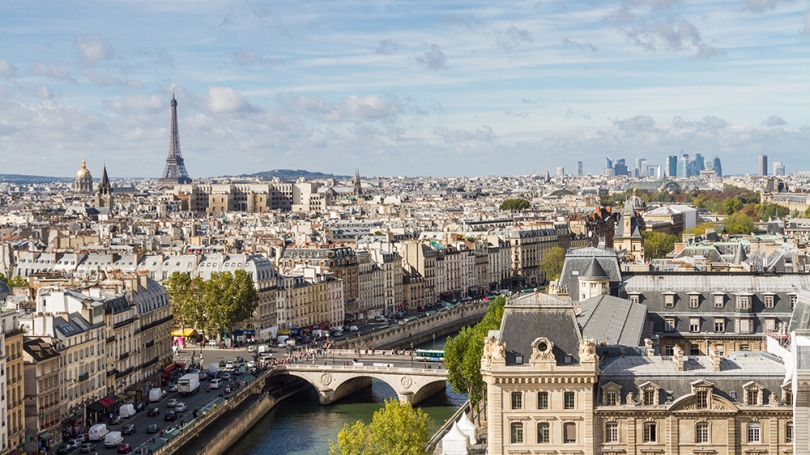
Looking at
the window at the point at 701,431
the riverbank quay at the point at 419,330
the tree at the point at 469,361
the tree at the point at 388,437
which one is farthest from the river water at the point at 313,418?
the window at the point at 701,431

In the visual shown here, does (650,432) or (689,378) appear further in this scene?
(689,378)

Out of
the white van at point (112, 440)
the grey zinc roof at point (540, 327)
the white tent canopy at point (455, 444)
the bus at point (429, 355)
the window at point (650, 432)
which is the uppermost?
the grey zinc roof at point (540, 327)

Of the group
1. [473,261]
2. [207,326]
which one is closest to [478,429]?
[207,326]

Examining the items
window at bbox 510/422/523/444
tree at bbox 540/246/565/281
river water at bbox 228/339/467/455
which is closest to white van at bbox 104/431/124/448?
river water at bbox 228/339/467/455

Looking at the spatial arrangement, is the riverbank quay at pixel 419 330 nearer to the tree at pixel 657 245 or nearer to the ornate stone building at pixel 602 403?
the tree at pixel 657 245

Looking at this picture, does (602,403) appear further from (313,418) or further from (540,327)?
(313,418)

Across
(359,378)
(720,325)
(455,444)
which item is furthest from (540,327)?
(359,378)

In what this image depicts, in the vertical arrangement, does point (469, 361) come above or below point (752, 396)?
below
